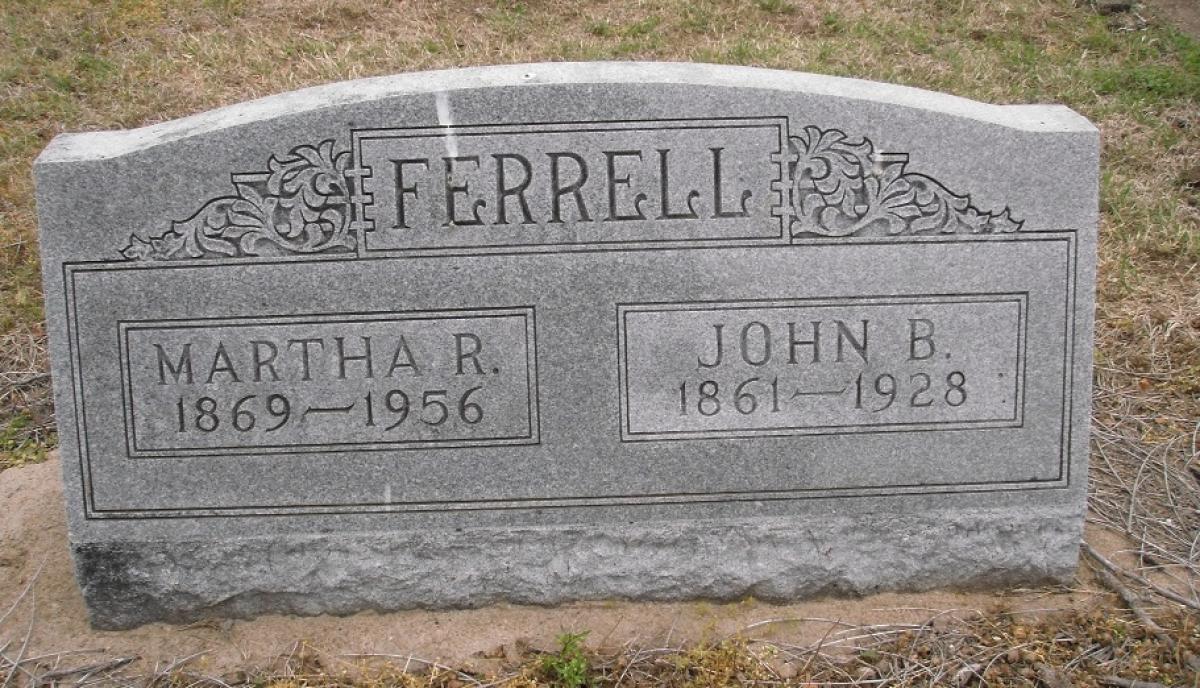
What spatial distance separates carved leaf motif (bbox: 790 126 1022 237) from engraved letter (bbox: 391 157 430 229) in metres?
1.06

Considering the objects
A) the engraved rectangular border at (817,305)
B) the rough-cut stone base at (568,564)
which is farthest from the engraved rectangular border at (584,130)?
the rough-cut stone base at (568,564)

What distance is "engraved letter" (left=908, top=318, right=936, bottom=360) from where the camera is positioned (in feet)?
11.1

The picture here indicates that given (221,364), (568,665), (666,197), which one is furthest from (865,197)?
(221,364)

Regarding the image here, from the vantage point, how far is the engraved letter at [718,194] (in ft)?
10.7

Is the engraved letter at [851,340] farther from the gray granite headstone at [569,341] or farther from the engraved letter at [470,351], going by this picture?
the engraved letter at [470,351]

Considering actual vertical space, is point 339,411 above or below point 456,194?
below

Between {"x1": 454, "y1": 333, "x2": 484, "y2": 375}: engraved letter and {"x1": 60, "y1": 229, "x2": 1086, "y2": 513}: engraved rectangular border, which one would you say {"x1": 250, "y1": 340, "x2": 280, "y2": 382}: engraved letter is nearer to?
{"x1": 60, "y1": 229, "x2": 1086, "y2": 513}: engraved rectangular border

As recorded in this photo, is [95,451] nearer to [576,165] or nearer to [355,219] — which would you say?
[355,219]

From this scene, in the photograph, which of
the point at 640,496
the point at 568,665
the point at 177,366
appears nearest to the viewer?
the point at 568,665

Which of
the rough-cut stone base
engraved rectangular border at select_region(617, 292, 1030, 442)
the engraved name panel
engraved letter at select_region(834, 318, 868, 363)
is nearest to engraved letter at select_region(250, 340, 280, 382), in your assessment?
the engraved name panel

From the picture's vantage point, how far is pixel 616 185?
3266mm

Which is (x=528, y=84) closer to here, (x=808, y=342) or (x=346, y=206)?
(x=346, y=206)

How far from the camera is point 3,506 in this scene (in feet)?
13.6

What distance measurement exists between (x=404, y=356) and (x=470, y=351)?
0.19 m
